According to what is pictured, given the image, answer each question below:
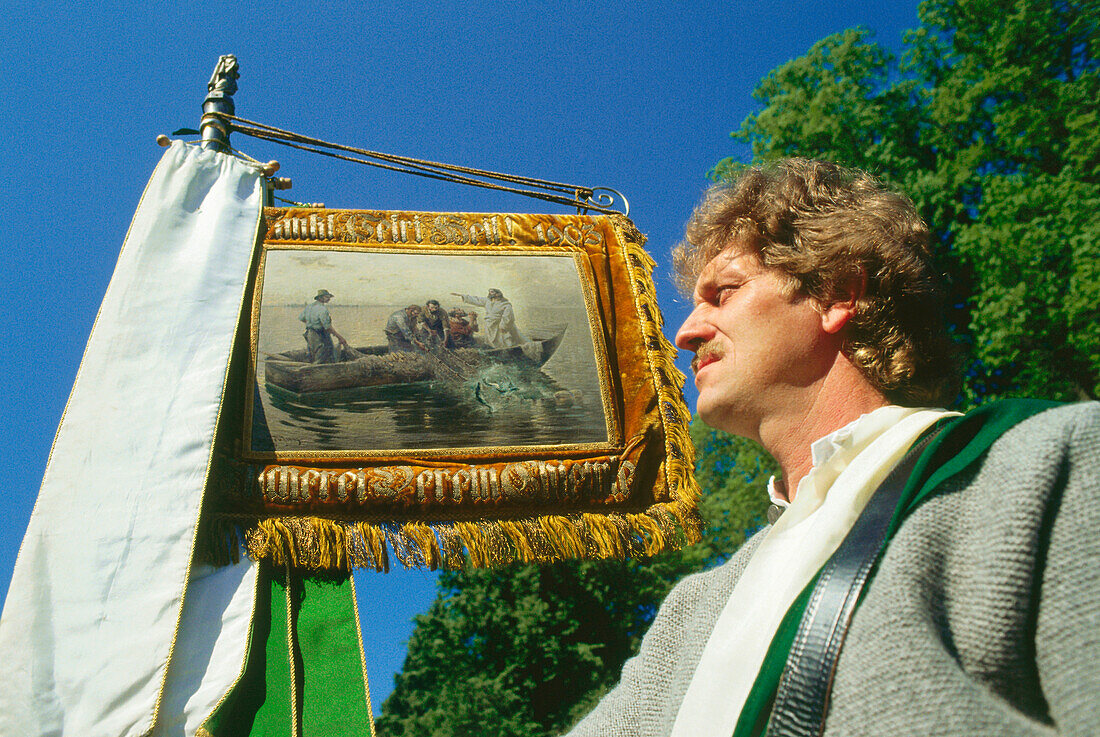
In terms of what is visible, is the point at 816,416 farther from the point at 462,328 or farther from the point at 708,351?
the point at 462,328

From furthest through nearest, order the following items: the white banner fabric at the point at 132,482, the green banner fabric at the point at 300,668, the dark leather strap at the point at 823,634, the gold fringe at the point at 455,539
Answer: the gold fringe at the point at 455,539 → the green banner fabric at the point at 300,668 → the white banner fabric at the point at 132,482 → the dark leather strap at the point at 823,634

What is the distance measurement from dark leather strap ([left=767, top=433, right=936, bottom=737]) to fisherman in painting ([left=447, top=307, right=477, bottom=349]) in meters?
1.83

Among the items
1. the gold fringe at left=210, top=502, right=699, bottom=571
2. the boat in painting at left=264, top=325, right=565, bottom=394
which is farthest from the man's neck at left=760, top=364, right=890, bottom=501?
the boat in painting at left=264, top=325, right=565, bottom=394

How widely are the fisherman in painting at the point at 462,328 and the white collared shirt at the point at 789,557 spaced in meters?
1.59

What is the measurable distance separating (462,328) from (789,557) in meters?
1.73

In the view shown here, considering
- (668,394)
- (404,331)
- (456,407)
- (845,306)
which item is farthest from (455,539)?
(845,306)

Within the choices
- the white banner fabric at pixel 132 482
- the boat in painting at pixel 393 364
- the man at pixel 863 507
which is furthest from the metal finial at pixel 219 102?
the man at pixel 863 507

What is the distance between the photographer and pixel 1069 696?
25.9 inches

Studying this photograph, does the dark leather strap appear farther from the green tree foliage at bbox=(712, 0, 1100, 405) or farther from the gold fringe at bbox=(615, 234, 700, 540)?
the green tree foliage at bbox=(712, 0, 1100, 405)

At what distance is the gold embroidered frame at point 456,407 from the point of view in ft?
7.23

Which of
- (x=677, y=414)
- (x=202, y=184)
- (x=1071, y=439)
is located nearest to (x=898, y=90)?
(x=677, y=414)

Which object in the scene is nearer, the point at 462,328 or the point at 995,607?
the point at 995,607

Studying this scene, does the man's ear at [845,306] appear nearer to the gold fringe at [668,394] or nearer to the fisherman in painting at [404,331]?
the gold fringe at [668,394]

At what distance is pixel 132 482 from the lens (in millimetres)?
2016
